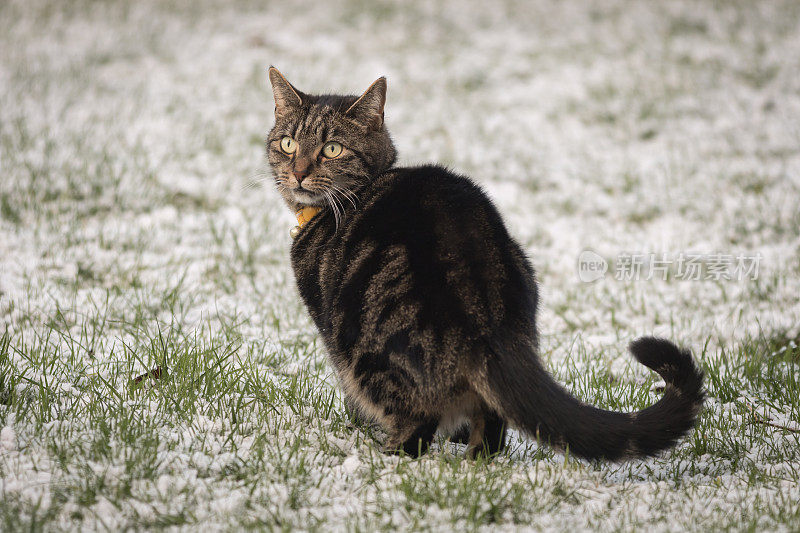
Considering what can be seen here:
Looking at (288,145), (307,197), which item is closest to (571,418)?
(307,197)

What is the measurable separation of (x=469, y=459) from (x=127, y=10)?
10728 millimetres

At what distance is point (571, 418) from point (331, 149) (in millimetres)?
1770

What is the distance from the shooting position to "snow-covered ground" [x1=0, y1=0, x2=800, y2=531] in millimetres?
2750

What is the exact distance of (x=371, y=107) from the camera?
3586 millimetres

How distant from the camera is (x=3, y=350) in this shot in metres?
3.45

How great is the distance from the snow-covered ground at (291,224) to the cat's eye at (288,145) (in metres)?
0.77

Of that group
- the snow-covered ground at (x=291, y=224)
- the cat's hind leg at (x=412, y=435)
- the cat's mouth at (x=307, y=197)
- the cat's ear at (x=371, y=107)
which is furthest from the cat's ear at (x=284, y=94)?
the cat's hind leg at (x=412, y=435)

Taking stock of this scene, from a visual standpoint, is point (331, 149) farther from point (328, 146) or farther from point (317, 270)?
point (317, 270)

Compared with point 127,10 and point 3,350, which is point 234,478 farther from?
point 127,10

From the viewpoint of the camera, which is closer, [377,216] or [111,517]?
[111,517]

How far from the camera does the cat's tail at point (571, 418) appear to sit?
2762 mm

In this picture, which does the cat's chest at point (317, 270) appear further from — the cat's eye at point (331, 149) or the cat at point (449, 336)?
the cat's eye at point (331, 149)

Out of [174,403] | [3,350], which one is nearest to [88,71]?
[3,350]

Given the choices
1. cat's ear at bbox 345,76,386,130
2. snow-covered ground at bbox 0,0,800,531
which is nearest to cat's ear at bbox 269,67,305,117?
cat's ear at bbox 345,76,386,130
